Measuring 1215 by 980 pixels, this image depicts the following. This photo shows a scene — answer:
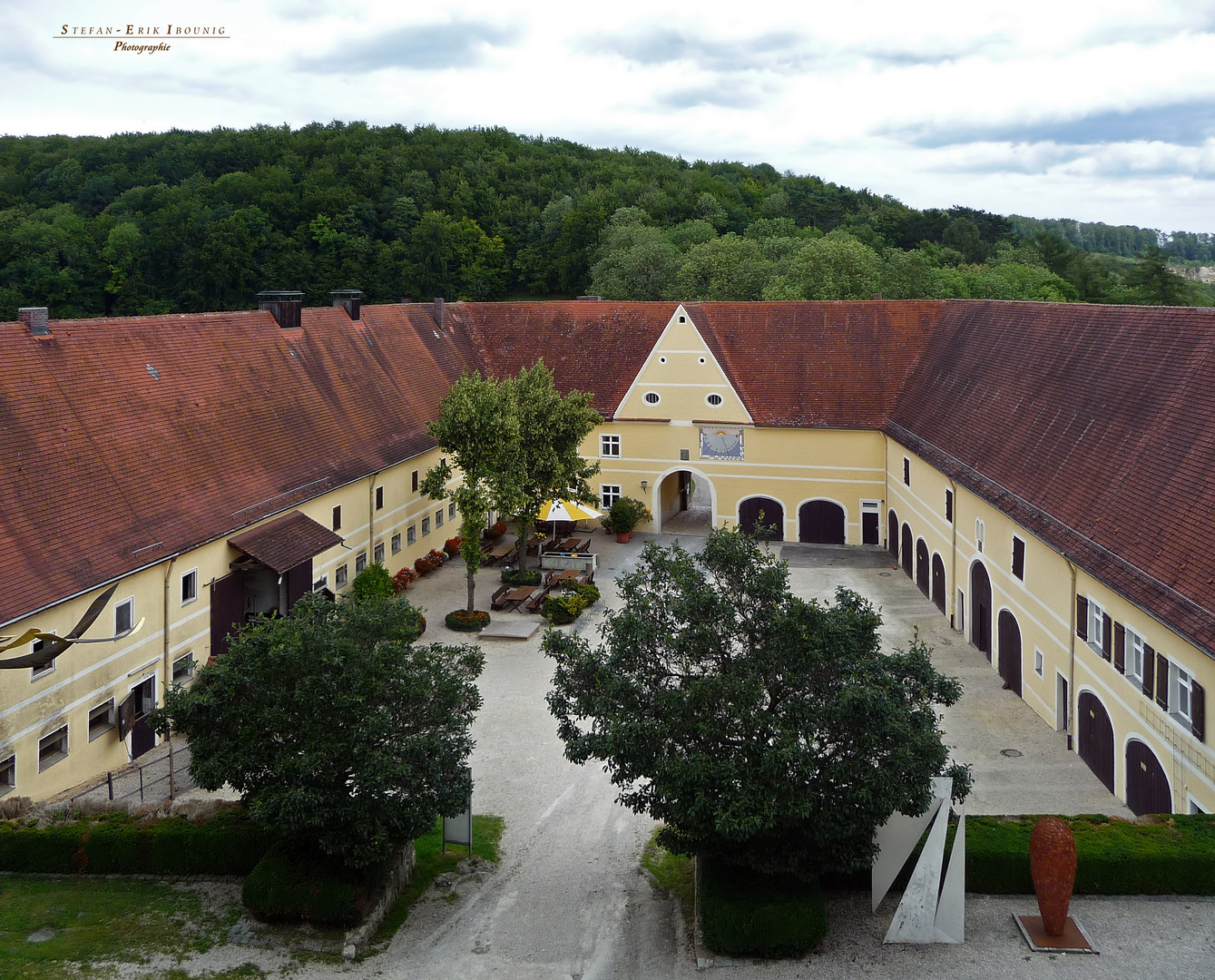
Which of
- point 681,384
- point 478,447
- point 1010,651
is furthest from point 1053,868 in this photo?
point 681,384

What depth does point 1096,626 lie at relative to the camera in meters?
21.2

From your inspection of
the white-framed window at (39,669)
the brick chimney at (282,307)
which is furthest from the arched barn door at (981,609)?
the brick chimney at (282,307)

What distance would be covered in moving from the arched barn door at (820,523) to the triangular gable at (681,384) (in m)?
4.88

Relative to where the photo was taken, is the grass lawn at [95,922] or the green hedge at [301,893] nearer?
the grass lawn at [95,922]

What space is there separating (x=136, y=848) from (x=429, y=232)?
6885 centimetres

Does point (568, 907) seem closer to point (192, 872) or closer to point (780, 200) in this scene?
point (192, 872)

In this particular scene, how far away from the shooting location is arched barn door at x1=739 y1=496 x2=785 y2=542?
43.6 m

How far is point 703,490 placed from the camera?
5391 centimetres

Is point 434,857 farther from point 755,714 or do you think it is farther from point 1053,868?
point 1053,868

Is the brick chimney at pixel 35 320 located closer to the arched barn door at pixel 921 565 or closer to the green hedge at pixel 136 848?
the green hedge at pixel 136 848

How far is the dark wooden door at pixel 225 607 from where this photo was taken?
997 inches

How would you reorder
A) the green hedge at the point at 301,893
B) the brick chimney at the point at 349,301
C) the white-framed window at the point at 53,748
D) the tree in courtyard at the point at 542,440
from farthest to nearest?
the brick chimney at the point at 349,301 < the tree in courtyard at the point at 542,440 < the white-framed window at the point at 53,748 < the green hedge at the point at 301,893

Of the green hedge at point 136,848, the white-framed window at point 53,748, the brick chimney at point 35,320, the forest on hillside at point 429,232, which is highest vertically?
the forest on hillside at point 429,232

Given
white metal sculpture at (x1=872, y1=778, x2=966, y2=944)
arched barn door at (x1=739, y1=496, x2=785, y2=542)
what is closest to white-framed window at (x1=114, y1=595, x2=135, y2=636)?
white metal sculpture at (x1=872, y1=778, x2=966, y2=944)
